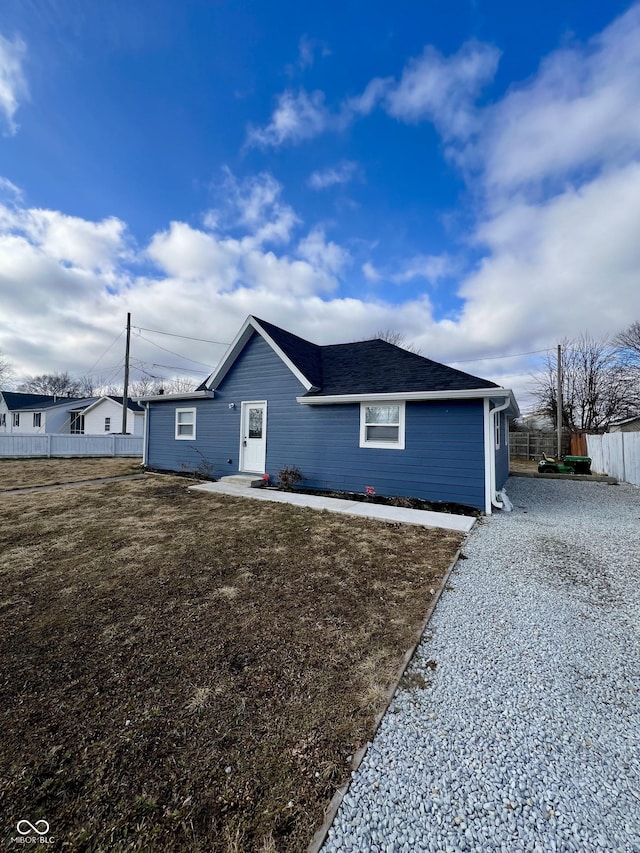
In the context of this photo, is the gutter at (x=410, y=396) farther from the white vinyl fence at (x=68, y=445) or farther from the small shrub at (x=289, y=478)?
the white vinyl fence at (x=68, y=445)

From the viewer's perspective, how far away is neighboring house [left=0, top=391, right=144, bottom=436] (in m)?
27.0

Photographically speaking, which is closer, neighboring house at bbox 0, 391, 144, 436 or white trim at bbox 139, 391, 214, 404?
white trim at bbox 139, 391, 214, 404

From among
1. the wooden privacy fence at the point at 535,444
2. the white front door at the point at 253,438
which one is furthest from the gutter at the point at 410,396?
the wooden privacy fence at the point at 535,444

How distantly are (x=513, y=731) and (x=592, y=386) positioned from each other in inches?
1081

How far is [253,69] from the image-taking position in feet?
27.6

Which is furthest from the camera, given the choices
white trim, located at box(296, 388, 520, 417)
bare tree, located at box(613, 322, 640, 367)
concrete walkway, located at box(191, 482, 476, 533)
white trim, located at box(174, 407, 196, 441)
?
bare tree, located at box(613, 322, 640, 367)

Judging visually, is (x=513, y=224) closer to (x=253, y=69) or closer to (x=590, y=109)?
(x=590, y=109)

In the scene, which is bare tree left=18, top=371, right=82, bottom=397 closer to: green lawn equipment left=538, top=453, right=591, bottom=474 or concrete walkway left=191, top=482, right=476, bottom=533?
concrete walkway left=191, top=482, right=476, bottom=533

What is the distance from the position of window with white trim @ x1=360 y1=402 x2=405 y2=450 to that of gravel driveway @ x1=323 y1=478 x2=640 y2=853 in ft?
14.3

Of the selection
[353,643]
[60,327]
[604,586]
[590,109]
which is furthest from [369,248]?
[60,327]

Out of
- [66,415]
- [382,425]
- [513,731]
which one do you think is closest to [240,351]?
[382,425]

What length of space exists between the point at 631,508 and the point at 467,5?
11124mm

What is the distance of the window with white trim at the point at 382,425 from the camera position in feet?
26.2

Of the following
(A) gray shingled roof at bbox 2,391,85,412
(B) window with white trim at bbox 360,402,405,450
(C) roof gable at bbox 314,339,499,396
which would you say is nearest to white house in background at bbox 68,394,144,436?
(A) gray shingled roof at bbox 2,391,85,412
